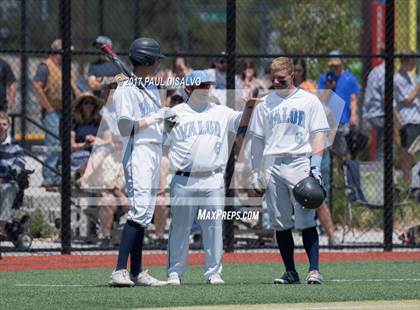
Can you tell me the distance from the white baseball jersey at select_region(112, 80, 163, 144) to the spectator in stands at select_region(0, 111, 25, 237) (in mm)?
4151

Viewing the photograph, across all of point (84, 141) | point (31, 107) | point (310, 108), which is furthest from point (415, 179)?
point (31, 107)

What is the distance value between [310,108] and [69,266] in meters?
4.07

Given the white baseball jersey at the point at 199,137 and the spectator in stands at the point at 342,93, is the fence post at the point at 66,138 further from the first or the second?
the white baseball jersey at the point at 199,137

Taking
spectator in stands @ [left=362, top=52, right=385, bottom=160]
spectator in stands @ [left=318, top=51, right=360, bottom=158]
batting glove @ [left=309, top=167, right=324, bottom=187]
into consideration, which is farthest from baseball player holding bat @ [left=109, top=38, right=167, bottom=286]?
spectator in stands @ [left=362, top=52, right=385, bottom=160]

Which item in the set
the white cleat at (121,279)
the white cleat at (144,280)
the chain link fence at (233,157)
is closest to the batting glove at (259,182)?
the white cleat at (144,280)

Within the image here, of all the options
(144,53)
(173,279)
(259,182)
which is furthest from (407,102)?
(144,53)

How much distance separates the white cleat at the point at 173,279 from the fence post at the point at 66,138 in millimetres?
4343

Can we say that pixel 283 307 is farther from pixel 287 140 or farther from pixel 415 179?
pixel 415 179

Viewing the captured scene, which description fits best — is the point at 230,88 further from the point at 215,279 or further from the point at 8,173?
the point at 215,279

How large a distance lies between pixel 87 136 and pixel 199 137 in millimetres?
5116

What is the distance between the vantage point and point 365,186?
17203 mm

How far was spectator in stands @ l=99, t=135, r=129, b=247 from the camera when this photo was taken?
15914 millimetres

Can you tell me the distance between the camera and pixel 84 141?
16.2 m

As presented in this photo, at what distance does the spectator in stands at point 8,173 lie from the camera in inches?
589
